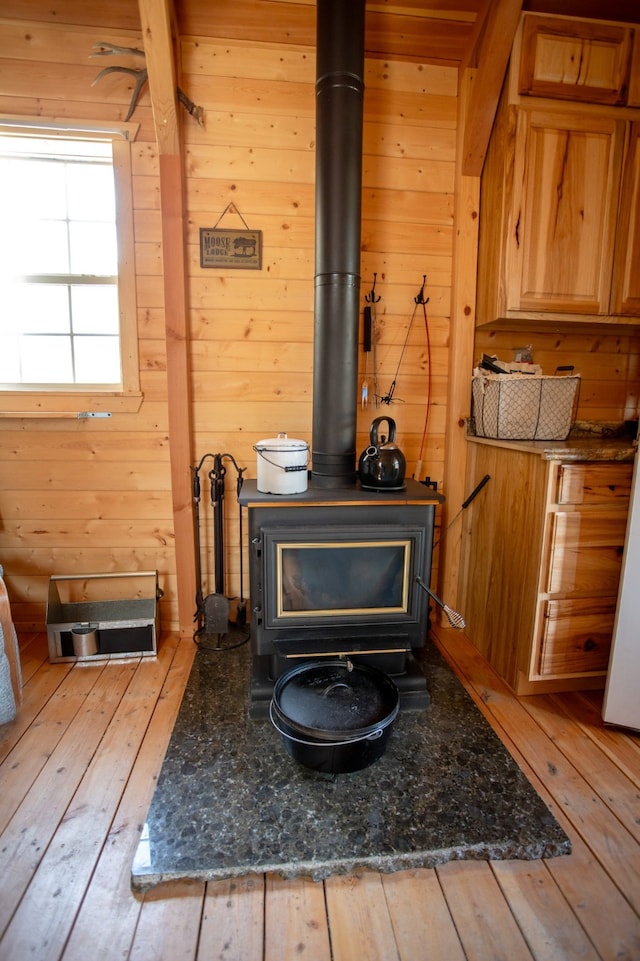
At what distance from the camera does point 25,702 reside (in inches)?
65.7

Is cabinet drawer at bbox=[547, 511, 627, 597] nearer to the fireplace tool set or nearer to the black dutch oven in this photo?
the black dutch oven

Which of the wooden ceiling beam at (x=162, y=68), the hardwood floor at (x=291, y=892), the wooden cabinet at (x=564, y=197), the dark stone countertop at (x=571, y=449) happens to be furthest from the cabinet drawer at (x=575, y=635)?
the wooden ceiling beam at (x=162, y=68)

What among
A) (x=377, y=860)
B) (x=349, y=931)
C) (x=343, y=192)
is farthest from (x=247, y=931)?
(x=343, y=192)

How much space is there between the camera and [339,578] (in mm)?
1620

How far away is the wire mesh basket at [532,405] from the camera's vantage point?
1.74m

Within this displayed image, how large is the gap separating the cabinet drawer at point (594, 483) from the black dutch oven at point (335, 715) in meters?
0.89

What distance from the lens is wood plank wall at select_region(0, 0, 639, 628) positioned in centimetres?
185

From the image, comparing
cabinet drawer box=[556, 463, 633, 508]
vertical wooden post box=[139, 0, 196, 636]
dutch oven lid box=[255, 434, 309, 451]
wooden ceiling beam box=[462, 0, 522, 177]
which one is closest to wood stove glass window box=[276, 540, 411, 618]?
dutch oven lid box=[255, 434, 309, 451]

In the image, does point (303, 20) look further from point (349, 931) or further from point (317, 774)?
point (349, 931)

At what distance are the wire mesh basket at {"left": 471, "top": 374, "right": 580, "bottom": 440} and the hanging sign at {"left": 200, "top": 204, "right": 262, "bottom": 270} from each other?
1.13m

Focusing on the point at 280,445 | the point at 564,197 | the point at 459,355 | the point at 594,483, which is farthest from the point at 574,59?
the point at 280,445

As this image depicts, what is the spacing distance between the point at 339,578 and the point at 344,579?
2 centimetres

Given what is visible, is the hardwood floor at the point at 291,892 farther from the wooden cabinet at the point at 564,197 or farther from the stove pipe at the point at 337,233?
the wooden cabinet at the point at 564,197

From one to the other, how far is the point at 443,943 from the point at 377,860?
0.19 meters
